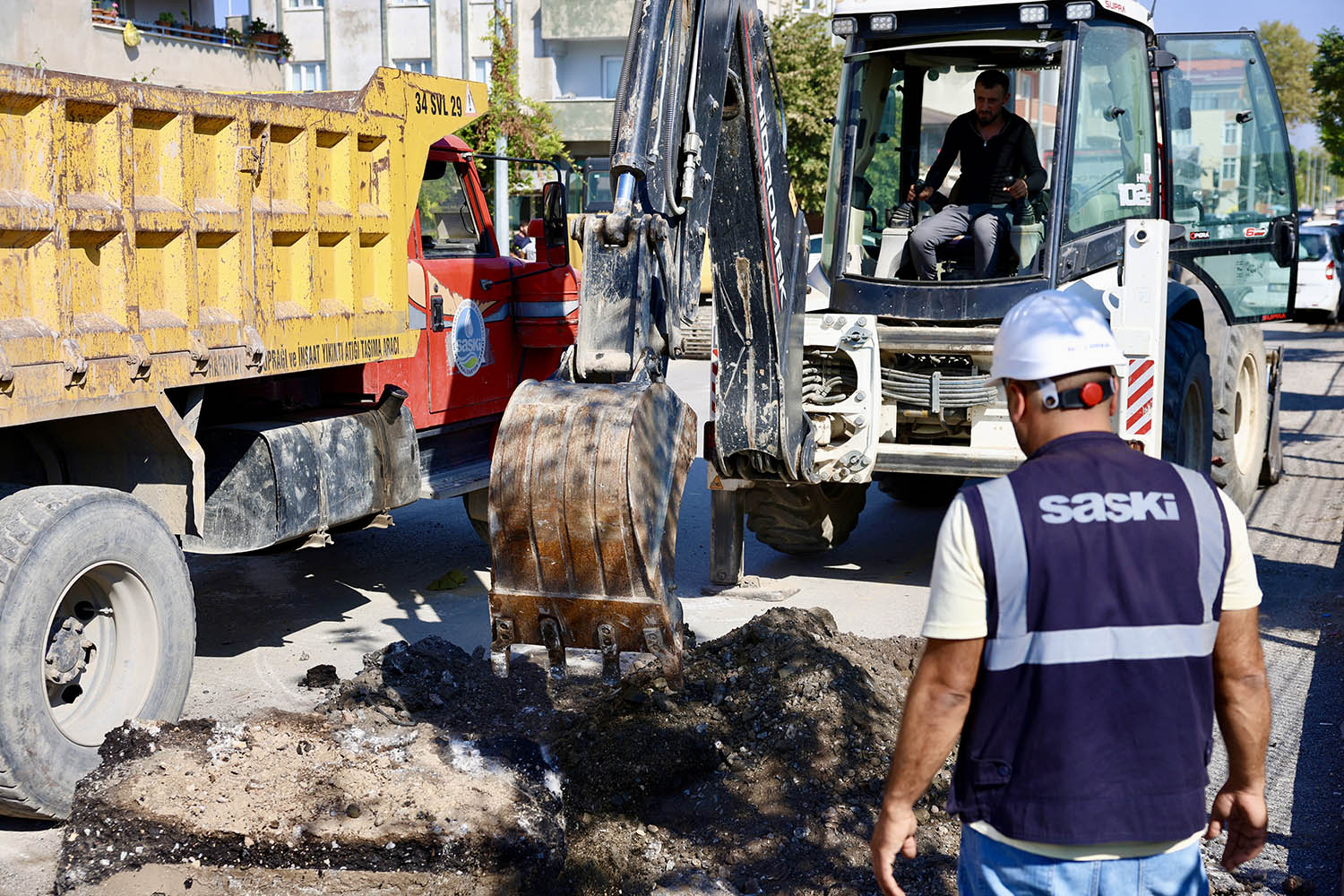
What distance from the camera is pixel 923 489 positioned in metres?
10.4

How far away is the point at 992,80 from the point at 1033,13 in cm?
51

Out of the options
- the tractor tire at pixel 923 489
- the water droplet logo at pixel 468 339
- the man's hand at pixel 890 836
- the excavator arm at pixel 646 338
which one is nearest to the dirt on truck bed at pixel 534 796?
the excavator arm at pixel 646 338

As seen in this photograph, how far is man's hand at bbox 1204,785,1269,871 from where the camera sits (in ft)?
8.70

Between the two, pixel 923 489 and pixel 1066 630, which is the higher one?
pixel 1066 630

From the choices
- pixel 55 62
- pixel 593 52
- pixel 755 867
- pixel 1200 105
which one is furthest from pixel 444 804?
pixel 593 52

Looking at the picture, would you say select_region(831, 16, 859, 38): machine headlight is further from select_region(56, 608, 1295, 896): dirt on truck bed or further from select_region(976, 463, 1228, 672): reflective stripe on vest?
select_region(976, 463, 1228, 672): reflective stripe on vest

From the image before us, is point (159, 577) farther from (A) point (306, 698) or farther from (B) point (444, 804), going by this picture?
(B) point (444, 804)

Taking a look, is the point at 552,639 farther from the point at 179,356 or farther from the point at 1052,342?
the point at 179,356

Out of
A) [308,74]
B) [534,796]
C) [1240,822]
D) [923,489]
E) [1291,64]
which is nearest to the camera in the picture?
[1240,822]

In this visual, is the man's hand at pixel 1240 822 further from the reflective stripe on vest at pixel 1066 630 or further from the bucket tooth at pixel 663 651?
the bucket tooth at pixel 663 651

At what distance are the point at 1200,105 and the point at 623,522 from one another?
23.0 ft

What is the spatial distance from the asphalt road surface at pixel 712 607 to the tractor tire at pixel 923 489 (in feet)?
0.39

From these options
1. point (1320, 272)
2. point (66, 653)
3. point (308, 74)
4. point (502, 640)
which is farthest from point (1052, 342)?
point (308, 74)

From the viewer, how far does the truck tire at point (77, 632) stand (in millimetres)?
4605
